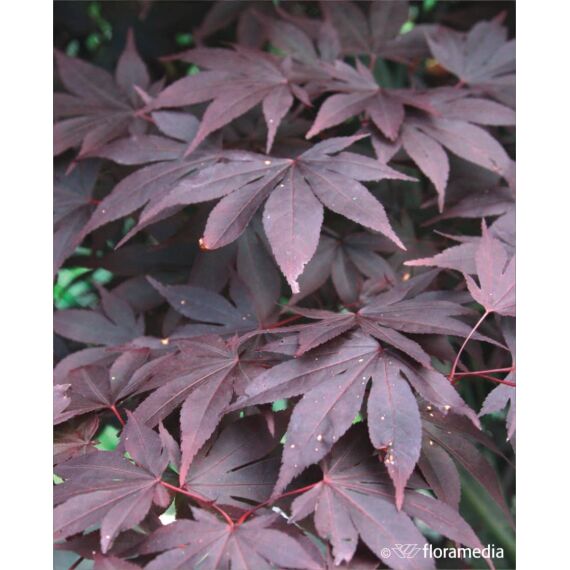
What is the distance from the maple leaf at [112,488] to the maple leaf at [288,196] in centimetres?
19

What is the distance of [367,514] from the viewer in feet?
1.88

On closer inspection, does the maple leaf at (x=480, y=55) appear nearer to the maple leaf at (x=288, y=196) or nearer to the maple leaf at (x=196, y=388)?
the maple leaf at (x=288, y=196)

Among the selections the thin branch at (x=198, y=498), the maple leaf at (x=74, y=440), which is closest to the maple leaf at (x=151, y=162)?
the maple leaf at (x=74, y=440)

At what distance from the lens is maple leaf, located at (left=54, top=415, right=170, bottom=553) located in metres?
0.56

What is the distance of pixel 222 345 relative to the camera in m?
0.70

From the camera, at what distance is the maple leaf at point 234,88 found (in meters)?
0.86


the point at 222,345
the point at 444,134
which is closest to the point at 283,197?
the point at 222,345

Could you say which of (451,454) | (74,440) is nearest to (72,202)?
(74,440)

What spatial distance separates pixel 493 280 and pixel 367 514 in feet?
0.85

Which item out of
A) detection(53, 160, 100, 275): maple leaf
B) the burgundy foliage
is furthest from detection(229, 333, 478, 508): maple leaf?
detection(53, 160, 100, 275): maple leaf

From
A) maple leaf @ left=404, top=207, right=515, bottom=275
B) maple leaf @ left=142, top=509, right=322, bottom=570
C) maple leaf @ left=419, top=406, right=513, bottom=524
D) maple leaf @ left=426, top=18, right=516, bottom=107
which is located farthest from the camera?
→ maple leaf @ left=426, top=18, right=516, bottom=107

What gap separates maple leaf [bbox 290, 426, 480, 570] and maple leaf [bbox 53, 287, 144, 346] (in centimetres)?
37

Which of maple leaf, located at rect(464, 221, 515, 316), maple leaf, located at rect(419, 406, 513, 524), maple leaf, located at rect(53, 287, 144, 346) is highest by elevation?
maple leaf, located at rect(464, 221, 515, 316)

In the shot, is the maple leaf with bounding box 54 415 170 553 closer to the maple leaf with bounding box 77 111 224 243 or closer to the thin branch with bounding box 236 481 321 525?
the thin branch with bounding box 236 481 321 525
